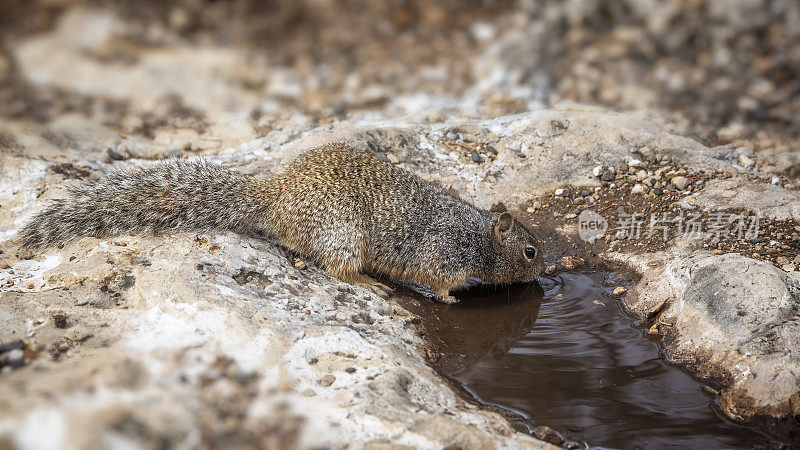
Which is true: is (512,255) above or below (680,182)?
below

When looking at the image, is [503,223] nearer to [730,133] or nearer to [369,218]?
[369,218]

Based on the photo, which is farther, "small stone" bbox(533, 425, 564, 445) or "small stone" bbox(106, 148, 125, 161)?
"small stone" bbox(106, 148, 125, 161)

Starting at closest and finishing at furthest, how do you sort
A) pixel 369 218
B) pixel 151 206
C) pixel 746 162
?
pixel 151 206, pixel 369 218, pixel 746 162

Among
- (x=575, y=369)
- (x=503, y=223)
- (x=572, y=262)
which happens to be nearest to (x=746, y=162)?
(x=572, y=262)

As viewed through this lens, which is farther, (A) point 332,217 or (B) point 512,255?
(B) point 512,255

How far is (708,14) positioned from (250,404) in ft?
24.7

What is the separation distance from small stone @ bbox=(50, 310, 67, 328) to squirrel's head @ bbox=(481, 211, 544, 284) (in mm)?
3885

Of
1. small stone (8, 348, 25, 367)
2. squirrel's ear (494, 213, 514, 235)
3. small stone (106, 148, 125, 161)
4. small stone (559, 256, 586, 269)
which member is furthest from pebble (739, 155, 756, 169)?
small stone (106, 148, 125, 161)

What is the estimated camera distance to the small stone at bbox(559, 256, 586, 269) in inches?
231

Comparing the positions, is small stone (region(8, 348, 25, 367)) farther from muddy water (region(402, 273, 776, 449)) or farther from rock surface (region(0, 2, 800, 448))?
muddy water (region(402, 273, 776, 449))

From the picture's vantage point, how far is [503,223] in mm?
5738

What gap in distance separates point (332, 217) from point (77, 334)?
225 centimetres

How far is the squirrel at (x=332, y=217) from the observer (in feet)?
16.1

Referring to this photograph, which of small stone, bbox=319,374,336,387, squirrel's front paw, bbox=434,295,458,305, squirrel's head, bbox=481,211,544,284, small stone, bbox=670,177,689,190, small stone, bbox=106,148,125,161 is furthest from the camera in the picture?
small stone, bbox=106,148,125,161
